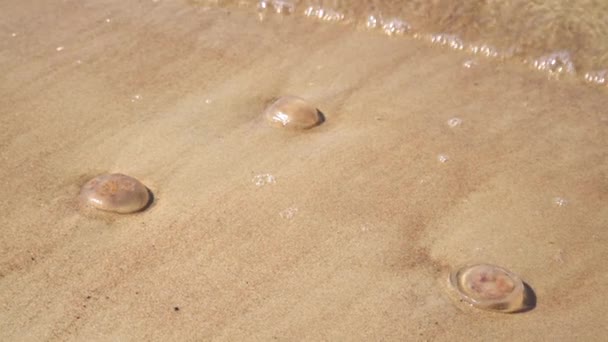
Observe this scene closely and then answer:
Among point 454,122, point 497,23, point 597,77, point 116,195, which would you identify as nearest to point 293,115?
point 454,122

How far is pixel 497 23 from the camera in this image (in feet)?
11.9

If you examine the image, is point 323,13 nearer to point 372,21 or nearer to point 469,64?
point 372,21

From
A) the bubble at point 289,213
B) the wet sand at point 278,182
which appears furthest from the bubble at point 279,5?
the bubble at point 289,213

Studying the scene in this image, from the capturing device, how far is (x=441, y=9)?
3.71 meters

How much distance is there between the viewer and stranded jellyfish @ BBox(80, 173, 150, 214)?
243 cm

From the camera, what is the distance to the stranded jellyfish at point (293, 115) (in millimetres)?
2875

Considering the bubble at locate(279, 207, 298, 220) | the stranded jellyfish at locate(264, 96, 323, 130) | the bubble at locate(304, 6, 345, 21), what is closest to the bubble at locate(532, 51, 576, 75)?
the bubble at locate(304, 6, 345, 21)

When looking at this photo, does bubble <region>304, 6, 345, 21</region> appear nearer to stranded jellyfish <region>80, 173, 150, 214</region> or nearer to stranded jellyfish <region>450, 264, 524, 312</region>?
stranded jellyfish <region>80, 173, 150, 214</region>

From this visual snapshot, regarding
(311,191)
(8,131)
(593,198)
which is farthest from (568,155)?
(8,131)

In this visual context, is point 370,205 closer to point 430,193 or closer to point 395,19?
point 430,193

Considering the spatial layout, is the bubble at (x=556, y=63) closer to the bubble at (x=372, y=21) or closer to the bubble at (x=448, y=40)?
the bubble at (x=448, y=40)

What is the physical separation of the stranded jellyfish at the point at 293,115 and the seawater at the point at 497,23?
2.91ft

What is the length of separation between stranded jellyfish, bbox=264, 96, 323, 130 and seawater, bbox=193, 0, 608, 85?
887 millimetres

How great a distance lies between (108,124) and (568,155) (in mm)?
1694
